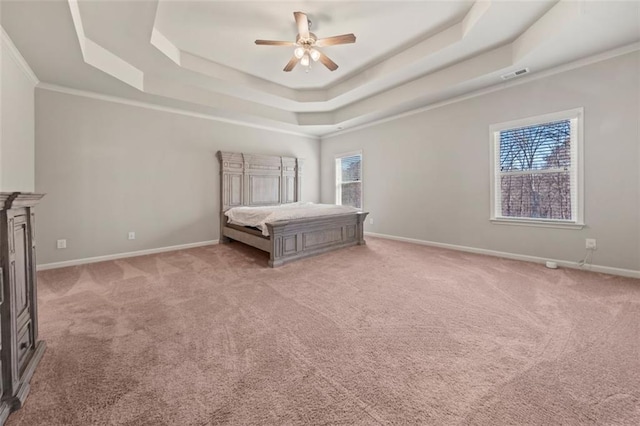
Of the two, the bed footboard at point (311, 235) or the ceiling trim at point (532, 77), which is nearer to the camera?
the ceiling trim at point (532, 77)

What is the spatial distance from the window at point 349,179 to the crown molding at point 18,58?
5.33 meters

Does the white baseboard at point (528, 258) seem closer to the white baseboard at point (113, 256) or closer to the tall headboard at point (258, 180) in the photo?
the tall headboard at point (258, 180)

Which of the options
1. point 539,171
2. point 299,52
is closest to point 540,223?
point 539,171

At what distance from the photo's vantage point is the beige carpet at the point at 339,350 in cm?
121

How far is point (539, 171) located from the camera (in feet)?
11.9

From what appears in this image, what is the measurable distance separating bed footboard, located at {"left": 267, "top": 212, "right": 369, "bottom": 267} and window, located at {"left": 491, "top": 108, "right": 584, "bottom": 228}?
2327 mm

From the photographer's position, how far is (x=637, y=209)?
293 cm

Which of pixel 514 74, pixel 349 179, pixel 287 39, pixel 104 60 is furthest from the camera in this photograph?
pixel 349 179

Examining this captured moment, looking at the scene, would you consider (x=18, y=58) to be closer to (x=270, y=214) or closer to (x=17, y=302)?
(x=17, y=302)

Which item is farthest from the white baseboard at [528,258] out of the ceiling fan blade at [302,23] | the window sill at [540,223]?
the ceiling fan blade at [302,23]

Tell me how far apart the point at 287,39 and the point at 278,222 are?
247 cm

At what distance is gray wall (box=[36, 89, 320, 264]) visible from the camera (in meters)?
3.56

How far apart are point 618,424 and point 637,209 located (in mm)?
3118

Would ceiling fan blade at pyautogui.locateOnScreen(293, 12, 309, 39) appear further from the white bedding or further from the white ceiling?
the white bedding
